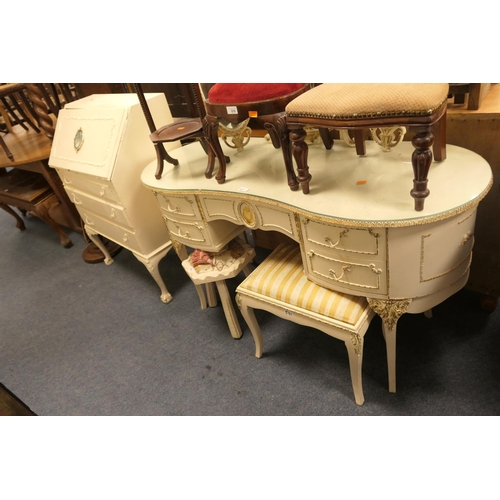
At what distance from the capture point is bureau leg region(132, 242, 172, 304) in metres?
2.10

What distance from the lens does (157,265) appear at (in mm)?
2123


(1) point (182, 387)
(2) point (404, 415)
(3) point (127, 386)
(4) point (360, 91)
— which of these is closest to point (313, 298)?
(2) point (404, 415)

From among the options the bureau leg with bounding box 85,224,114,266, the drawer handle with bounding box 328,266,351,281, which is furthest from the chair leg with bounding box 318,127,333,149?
the bureau leg with bounding box 85,224,114,266

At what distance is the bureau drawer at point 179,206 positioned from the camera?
1.58m

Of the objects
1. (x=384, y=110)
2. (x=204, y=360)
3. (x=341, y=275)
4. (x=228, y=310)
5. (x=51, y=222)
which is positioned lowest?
(x=204, y=360)

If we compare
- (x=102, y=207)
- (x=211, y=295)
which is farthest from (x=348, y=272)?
(x=102, y=207)

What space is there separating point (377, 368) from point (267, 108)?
47.0 inches

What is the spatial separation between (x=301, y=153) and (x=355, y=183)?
21 centimetres

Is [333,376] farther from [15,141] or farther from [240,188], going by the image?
[15,141]

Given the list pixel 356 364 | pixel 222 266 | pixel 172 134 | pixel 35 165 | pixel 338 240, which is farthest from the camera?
pixel 35 165

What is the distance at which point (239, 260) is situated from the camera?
1.75 m

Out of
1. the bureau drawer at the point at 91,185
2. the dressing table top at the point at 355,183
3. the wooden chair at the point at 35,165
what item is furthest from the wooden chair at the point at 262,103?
the wooden chair at the point at 35,165

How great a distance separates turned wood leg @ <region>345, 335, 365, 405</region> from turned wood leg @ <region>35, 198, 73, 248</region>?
99.2 inches

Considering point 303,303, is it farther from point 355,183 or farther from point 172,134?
point 172,134
